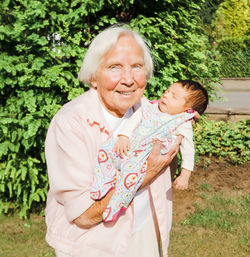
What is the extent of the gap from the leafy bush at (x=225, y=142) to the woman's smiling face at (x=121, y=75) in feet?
16.0

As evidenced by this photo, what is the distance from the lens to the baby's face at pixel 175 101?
261 cm

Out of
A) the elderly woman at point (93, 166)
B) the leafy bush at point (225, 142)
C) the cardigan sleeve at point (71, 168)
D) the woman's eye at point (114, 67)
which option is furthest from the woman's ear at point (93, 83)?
the leafy bush at point (225, 142)

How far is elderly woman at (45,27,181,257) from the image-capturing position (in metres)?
1.92

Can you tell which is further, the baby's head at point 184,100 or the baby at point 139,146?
the baby's head at point 184,100

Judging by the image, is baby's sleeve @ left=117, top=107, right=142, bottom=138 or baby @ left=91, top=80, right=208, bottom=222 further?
baby's sleeve @ left=117, top=107, right=142, bottom=138

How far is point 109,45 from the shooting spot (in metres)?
2.12

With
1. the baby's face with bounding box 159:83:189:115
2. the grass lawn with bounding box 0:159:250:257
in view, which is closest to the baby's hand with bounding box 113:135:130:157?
the baby's face with bounding box 159:83:189:115

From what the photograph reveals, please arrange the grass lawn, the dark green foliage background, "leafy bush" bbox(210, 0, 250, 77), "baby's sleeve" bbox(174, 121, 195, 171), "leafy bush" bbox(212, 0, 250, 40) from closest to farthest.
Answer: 1. "baby's sleeve" bbox(174, 121, 195, 171)
2. the dark green foliage background
3. the grass lawn
4. "leafy bush" bbox(210, 0, 250, 77)
5. "leafy bush" bbox(212, 0, 250, 40)

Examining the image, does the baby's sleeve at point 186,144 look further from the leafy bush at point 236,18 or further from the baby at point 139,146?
the leafy bush at point 236,18

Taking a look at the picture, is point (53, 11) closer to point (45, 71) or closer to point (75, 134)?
point (45, 71)

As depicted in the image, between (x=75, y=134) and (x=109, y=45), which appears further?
Result: (x=109, y=45)

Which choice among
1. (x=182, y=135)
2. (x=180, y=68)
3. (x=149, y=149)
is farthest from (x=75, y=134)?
(x=180, y=68)

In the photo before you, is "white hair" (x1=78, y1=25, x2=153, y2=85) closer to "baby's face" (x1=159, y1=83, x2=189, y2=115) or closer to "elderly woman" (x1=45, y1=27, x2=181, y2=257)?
"elderly woman" (x1=45, y1=27, x2=181, y2=257)

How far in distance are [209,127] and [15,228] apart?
470cm
